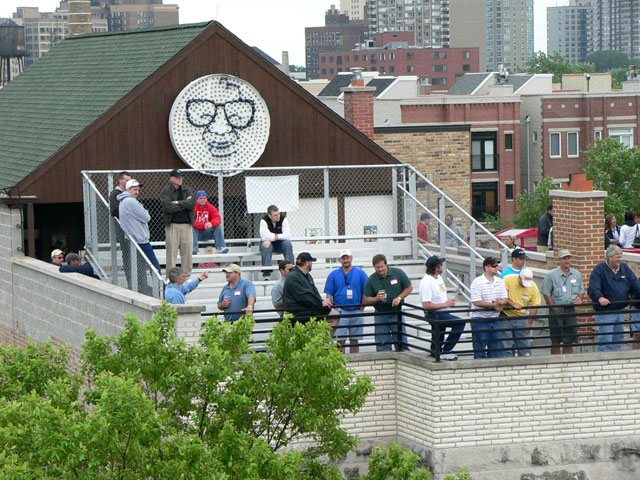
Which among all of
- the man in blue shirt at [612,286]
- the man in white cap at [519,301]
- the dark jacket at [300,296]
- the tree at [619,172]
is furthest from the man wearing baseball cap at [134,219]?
the tree at [619,172]

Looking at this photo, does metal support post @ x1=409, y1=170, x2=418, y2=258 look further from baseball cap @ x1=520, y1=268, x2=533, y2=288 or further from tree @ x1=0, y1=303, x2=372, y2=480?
tree @ x1=0, y1=303, x2=372, y2=480

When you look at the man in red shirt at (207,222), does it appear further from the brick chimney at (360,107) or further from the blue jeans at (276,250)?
the brick chimney at (360,107)

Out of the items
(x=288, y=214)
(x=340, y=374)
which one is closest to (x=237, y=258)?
(x=288, y=214)

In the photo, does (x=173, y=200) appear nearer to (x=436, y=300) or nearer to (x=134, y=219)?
(x=134, y=219)

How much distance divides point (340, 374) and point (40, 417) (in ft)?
9.36

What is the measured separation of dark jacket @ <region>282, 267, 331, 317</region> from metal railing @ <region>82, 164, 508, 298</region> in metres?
4.22

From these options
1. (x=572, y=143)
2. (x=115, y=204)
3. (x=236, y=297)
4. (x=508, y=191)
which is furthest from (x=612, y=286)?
(x=572, y=143)

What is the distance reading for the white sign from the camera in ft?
73.0

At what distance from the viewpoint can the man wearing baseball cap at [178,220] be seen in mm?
18875

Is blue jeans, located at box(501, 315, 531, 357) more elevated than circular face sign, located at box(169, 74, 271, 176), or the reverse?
circular face sign, located at box(169, 74, 271, 176)

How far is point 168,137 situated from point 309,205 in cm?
309

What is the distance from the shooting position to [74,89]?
82.6ft

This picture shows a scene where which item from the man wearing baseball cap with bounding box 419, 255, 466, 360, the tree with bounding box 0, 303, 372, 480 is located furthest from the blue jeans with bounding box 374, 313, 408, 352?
the tree with bounding box 0, 303, 372, 480

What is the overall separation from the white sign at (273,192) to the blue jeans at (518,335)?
689 cm
